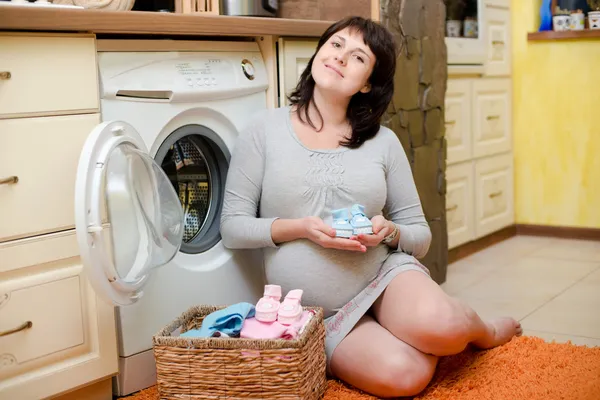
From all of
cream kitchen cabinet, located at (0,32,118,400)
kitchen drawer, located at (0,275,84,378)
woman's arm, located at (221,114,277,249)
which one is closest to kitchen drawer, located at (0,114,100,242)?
cream kitchen cabinet, located at (0,32,118,400)

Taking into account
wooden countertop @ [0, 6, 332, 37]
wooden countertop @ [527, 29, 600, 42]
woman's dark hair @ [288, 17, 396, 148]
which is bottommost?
woman's dark hair @ [288, 17, 396, 148]

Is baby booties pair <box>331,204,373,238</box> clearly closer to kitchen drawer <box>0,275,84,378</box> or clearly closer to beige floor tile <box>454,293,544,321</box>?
kitchen drawer <box>0,275,84,378</box>

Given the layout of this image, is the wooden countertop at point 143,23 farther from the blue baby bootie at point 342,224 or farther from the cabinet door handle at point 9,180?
the blue baby bootie at point 342,224

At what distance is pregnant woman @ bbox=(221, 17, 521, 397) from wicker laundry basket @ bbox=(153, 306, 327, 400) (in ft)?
0.75

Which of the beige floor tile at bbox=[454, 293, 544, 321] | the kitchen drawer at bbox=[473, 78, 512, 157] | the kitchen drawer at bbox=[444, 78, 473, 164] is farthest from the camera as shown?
the kitchen drawer at bbox=[473, 78, 512, 157]

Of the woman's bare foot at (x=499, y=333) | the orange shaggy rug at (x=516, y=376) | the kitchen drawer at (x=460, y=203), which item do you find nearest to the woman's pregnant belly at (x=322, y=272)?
the orange shaggy rug at (x=516, y=376)

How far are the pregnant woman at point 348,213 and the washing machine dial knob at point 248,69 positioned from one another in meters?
0.12

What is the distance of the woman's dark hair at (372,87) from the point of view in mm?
2035

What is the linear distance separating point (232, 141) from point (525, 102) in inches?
84.0

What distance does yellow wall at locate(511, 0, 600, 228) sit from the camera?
3.66 m

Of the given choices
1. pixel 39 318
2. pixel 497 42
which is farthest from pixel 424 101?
pixel 39 318

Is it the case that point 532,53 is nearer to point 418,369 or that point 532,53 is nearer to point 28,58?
point 418,369

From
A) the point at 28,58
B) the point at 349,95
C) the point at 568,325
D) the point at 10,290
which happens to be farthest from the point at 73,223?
the point at 568,325

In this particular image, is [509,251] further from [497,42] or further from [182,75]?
[182,75]
